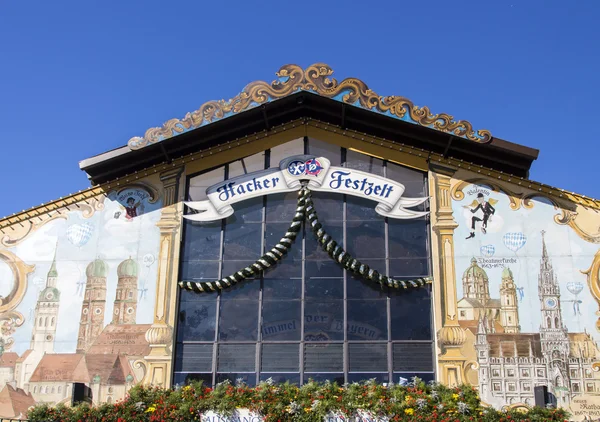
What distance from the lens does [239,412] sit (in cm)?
1930

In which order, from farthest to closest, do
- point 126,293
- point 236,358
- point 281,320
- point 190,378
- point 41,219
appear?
point 41,219
point 126,293
point 281,320
point 236,358
point 190,378

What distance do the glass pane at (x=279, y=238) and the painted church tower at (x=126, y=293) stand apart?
3.57 metres

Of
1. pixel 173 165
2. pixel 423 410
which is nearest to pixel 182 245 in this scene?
pixel 173 165

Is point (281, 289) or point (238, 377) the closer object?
point (238, 377)

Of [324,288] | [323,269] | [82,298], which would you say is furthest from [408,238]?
[82,298]

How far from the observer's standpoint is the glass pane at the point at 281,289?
21.1m

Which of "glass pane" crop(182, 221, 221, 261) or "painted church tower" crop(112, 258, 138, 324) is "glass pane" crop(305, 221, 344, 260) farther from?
"painted church tower" crop(112, 258, 138, 324)

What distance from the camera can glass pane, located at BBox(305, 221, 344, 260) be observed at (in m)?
21.5

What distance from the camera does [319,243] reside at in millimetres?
21562

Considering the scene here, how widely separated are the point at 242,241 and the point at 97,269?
390 cm

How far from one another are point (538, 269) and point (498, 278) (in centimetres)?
104

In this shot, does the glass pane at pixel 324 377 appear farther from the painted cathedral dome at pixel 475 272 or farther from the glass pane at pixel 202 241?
the painted cathedral dome at pixel 475 272

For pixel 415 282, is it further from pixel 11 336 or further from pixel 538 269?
pixel 11 336

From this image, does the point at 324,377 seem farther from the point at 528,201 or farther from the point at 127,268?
the point at 528,201
